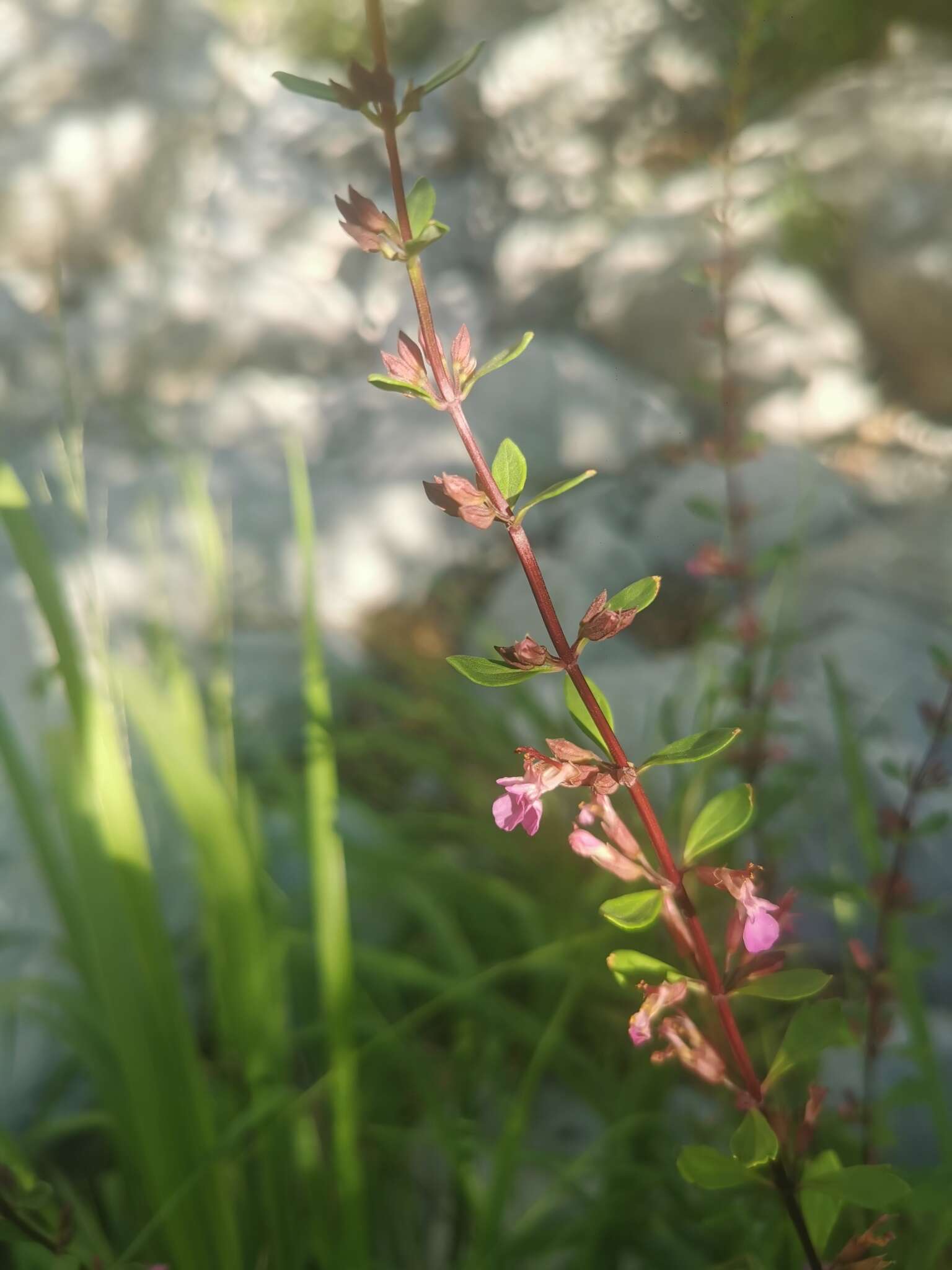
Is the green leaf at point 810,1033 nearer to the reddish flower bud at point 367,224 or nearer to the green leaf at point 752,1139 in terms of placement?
the green leaf at point 752,1139

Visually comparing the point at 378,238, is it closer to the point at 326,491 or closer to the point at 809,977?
the point at 809,977

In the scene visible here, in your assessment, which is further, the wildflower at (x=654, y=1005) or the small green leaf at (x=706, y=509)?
the small green leaf at (x=706, y=509)


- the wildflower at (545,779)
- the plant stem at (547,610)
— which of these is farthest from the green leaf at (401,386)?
the wildflower at (545,779)

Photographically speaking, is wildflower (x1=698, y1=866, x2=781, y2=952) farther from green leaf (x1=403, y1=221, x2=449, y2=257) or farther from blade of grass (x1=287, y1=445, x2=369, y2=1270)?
blade of grass (x1=287, y1=445, x2=369, y2=1270)

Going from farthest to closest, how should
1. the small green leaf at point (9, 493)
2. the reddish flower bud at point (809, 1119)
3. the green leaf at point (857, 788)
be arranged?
the green leaf at point (857, 788)
the small green leaf at point (9, 493)
the reddish flower bud at point (809, 1119)

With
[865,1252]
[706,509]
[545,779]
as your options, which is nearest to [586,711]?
[545,779]

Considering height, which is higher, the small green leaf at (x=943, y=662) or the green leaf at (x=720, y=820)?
the green leaf at (x=720, y=820)

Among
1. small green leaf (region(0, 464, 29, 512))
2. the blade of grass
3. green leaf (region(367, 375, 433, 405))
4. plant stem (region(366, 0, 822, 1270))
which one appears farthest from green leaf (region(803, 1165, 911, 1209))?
small green leaf (region(0, 464, 29, 512))
